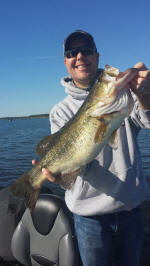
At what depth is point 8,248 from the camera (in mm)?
5355

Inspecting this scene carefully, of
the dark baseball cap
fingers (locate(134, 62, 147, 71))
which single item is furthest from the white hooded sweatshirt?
the dark baseball cap

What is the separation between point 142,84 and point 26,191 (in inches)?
97.5

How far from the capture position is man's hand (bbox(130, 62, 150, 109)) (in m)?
2.61

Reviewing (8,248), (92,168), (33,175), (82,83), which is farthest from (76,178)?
(8,248)

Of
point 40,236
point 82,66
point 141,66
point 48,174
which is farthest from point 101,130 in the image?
point 40,236

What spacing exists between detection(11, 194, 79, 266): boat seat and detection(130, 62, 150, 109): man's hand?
299 cm

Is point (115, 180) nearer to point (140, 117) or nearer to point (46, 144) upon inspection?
point (140, 117)

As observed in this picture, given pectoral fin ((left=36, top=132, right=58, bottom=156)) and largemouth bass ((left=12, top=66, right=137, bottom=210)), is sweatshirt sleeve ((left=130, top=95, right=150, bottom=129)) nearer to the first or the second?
largemouth bass ((left=12, top=66, right=137, bottom=210))

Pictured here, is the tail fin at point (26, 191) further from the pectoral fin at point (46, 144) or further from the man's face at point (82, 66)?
the man's face at point (82, 66)

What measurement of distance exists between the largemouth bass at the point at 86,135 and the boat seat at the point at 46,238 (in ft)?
3.96

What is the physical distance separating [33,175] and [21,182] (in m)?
0.24

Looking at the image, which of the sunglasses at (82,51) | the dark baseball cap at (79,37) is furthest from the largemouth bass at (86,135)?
the dark baseball cap at (79,37)

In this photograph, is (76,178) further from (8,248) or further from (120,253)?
(8,248)

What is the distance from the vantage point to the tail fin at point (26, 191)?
3.66m
